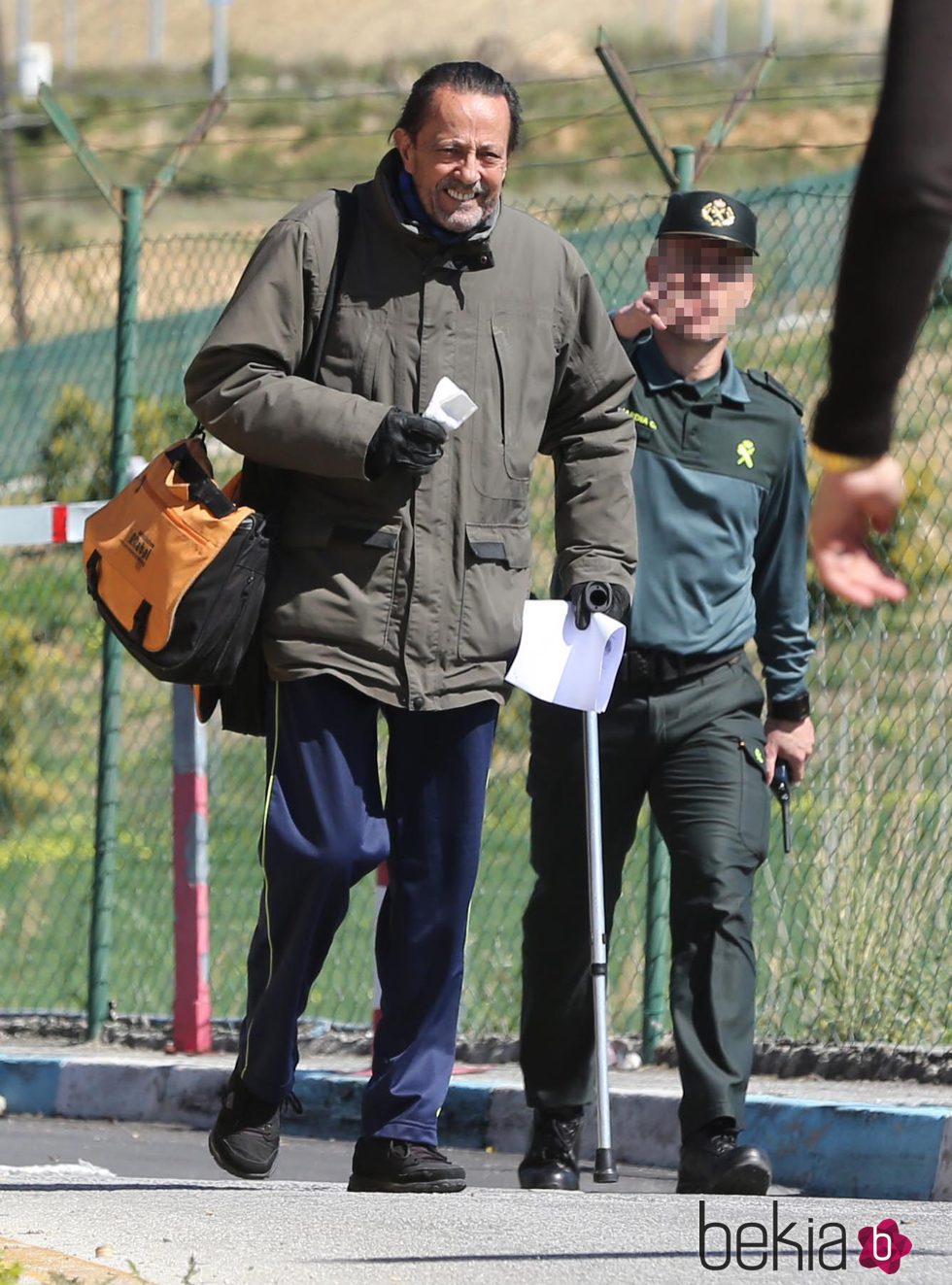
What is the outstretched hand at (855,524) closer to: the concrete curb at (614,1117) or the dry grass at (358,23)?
the concrete curb at (614,1117)

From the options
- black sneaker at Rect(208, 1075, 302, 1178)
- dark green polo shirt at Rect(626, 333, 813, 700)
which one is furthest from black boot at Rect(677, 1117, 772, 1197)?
dark green polo shirt at Rect(626, 333, 813, 700)

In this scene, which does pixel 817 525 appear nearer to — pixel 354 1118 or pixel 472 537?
pixel 472 537

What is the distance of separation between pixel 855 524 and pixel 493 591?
8.80 feet

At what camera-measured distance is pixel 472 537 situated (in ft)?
15.9

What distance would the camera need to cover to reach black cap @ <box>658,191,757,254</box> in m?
5.46

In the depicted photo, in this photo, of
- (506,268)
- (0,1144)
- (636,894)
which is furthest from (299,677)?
(636,894)

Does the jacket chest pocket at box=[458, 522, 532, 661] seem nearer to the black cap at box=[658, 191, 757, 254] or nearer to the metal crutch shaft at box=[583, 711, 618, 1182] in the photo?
the metal crutch shaft at box=[583, 711, 618, 1182]

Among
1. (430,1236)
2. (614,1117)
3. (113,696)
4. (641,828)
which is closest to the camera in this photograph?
(430,1236)

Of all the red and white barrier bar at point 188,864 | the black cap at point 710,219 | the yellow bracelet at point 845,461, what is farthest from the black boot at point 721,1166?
the yellow bracelet at point 845,461

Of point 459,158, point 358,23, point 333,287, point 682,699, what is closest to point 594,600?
point 682,699

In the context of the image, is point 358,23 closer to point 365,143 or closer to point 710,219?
point 365,143

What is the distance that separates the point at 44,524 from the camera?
7.18 m

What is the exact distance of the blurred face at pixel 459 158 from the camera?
15.8ft

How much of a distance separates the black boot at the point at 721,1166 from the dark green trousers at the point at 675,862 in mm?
40
